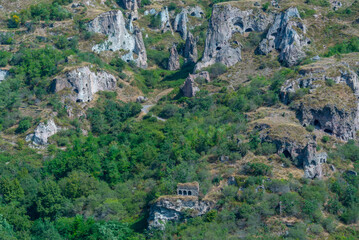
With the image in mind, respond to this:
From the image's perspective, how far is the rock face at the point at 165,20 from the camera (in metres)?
115

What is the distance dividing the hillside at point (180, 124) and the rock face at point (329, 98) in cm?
18

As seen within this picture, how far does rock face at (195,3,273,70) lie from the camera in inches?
3378

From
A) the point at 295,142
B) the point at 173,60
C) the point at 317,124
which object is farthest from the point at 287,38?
the point at 295,142

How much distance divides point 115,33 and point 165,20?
1980cm

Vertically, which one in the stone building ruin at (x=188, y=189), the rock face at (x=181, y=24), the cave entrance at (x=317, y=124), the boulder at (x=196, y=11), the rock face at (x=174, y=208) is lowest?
the rock face at (x=174, y=208)

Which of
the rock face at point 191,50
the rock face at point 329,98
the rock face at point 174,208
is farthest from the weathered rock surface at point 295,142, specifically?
the rock face at point 191,50

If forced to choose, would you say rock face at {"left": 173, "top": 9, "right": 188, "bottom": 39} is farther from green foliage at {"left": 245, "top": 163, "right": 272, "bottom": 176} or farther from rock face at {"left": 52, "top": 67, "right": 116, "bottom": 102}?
green foliage at {"left": 245, "top": 163, "right": 272, "bottom": 176}

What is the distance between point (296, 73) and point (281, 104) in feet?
21.4

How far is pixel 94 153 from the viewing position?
71.1m

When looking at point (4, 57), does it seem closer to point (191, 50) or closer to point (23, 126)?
point (23, 126)

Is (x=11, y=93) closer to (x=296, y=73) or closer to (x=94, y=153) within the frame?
(x=94, y=153)

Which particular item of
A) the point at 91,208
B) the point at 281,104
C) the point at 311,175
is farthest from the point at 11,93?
the point at 311,175

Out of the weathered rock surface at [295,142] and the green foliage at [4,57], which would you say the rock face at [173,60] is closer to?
the green foliage at [4,57]

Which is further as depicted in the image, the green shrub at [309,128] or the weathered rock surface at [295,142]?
the green shrub at [309,128]
